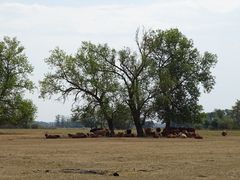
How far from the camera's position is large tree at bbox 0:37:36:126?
2798 inches

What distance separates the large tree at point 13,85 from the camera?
71.1 metres

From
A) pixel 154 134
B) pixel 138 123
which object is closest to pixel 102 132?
pixel 138 123

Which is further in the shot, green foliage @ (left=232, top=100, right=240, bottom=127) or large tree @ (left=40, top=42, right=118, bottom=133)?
green foliage @ (left=232, top=100, right=240, bottom=127)

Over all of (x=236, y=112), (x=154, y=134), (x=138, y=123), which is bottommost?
(x=154, y=134)

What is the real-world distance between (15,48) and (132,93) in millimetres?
17763

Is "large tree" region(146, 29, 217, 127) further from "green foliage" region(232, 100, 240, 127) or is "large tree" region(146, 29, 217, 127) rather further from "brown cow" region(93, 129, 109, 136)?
"green foliage" region(232, 100, 240, 127)

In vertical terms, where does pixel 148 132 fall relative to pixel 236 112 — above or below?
below

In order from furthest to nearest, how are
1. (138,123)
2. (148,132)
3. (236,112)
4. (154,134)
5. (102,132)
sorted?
1. (236,112)
2. (138,123)
3. (148,132)
4. (102,132)
5. (154,134)

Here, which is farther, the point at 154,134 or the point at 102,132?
the point at 102,132

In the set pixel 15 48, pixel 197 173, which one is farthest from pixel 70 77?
pixel 197 173

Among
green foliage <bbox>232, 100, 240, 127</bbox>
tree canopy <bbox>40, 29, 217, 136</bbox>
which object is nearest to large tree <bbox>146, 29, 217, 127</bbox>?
tree canopy <bbox>40, 29, 217, 136</bbox>

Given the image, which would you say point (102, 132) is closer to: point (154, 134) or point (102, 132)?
point (102, 132)

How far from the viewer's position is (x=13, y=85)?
71.0 m

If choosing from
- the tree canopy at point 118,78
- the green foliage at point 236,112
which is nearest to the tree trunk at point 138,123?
the tree canopy at point 118,78
